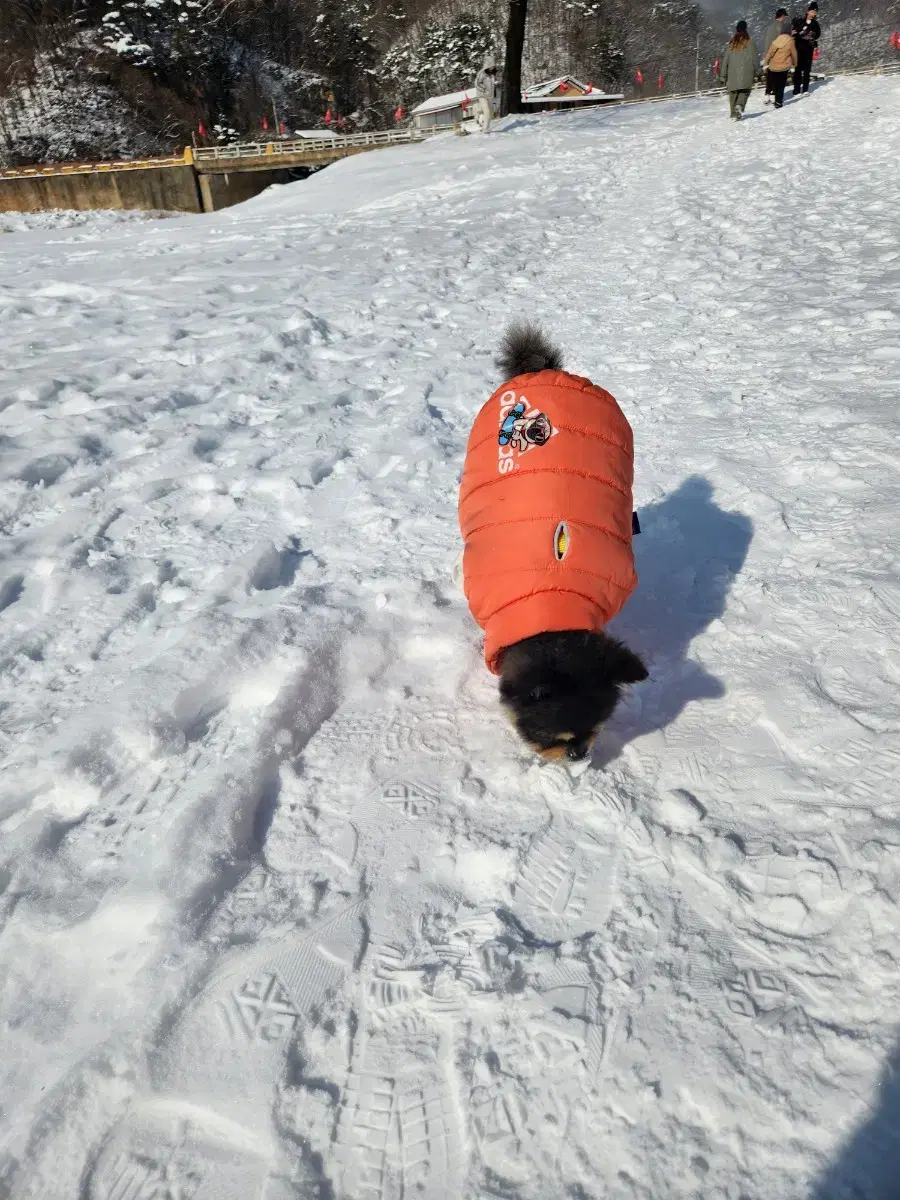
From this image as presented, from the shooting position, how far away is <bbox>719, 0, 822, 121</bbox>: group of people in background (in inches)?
587

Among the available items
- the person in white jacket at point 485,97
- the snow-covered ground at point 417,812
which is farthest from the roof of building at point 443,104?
the snow-covered ground at point 417,812

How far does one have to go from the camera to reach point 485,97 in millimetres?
18641

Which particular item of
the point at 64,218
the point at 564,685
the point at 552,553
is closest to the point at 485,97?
the point at 64,218

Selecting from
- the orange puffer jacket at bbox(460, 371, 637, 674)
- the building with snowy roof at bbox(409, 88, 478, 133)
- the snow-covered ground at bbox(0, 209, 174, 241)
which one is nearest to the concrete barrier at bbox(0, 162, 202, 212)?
the snow-covered ground at bbox(0, 209, 174, 241)

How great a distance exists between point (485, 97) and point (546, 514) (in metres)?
20.1

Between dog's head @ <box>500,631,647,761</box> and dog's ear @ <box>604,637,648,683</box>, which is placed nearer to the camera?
dog's head @ <box>500,631,647,761</box>

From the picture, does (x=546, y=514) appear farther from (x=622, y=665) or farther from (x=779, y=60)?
(x=779, y=60)

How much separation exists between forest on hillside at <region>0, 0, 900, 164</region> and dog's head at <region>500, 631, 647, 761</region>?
4026 centimetres

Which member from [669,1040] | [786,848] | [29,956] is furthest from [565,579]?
[29,956]

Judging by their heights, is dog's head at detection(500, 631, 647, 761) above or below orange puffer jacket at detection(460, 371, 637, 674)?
below

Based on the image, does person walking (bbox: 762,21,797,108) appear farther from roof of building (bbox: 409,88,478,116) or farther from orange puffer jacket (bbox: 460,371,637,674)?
roof of building (bbox: 409,88,478,116)

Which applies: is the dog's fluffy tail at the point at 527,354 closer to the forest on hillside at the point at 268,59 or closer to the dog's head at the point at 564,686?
the dog's head at the point at 564,686

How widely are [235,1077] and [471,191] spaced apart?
13036 millimetres

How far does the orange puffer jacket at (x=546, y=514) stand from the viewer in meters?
2.56
